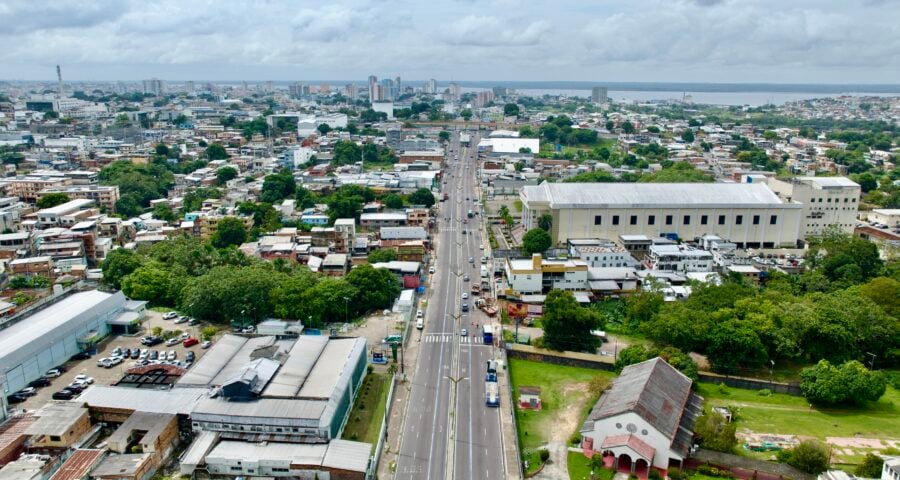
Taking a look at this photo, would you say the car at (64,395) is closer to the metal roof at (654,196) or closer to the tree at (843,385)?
the tree at (843,385)

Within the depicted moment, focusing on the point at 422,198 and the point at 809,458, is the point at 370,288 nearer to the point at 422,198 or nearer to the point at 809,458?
the point at 809,458

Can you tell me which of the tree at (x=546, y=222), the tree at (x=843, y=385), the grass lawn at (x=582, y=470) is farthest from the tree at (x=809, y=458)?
the tree at (x=546, y=222)

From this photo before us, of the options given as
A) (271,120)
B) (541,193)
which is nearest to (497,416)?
(541,193)

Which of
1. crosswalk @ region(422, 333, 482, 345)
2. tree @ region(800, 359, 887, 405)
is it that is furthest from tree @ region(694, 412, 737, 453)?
crosswalk @ region(422, 333, 482, 345)

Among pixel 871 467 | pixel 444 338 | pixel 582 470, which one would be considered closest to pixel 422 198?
pixel 444 338

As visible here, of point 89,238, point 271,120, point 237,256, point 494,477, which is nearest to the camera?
point 494,477

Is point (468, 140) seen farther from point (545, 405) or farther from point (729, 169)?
point (545, 405)

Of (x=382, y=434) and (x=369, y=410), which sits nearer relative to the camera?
(x=382, y=434)
